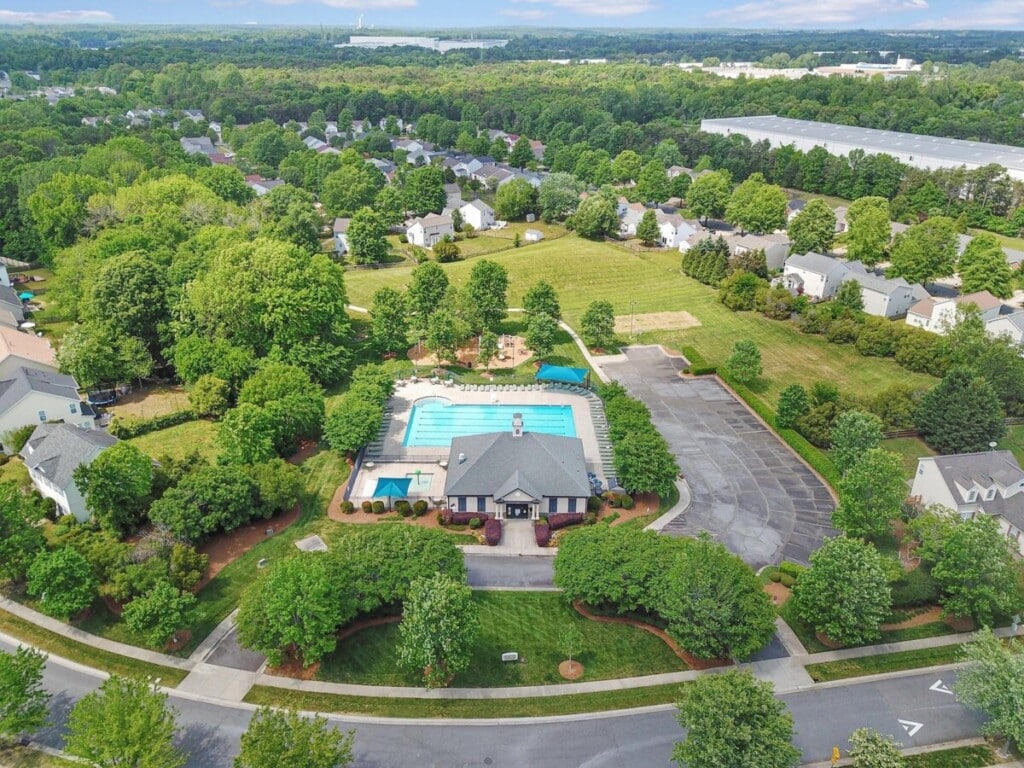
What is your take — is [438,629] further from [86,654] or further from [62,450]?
[62,450]

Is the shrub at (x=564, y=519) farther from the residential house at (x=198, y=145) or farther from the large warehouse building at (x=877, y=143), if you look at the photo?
the residential house at (x=198, y=145)

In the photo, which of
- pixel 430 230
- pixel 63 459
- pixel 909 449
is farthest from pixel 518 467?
pixel 430 230

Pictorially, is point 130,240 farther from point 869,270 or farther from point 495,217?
point 869,270

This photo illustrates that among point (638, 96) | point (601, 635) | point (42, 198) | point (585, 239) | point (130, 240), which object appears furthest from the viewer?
point (638, 96)

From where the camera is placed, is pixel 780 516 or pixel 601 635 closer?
pixel 601 635

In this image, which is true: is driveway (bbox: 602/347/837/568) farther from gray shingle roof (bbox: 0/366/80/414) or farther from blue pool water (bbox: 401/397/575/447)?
gray shingle roof (bbox: 0/366/80/414)

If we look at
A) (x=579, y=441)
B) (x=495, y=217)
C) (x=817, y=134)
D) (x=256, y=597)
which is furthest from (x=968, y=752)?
(x=817, y=134)
